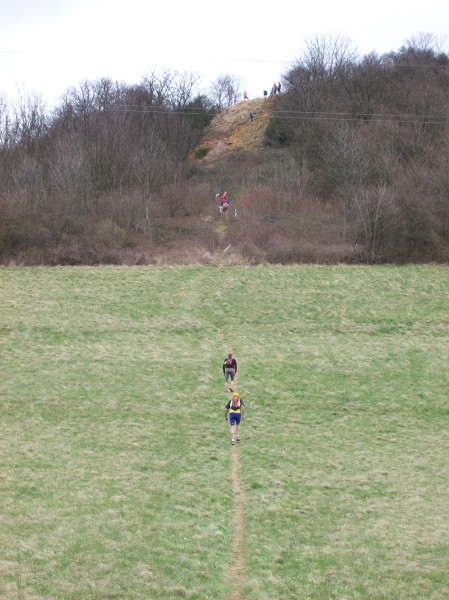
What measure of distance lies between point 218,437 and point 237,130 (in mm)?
57132

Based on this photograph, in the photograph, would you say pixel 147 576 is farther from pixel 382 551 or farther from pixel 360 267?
pixel 360 267

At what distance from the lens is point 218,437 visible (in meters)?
18.8

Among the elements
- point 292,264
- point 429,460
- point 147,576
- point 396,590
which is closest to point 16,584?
point 147,576

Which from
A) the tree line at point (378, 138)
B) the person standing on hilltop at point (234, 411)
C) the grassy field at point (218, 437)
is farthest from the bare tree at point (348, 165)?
the person standing on hilltop at point (234, 411)

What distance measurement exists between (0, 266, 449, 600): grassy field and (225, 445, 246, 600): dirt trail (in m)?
0.15

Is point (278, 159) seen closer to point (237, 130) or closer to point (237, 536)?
point (237, 130)

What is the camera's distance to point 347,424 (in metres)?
20.2

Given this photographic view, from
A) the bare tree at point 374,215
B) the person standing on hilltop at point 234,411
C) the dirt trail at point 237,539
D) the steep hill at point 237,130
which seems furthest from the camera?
the steep hill at point 237,130

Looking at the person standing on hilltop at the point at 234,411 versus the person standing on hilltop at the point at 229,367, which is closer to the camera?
the person standing on hilltop at the point at 234,411

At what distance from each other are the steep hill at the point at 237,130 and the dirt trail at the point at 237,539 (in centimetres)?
5328

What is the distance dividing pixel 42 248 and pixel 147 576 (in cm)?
3206

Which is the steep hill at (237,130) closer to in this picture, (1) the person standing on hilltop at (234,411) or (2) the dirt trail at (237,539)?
(1) the person standing on hilltop at (234,411)

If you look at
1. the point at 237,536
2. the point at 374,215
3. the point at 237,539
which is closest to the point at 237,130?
the point at 374,215

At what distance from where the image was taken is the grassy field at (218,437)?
→ 1198 centimetres
